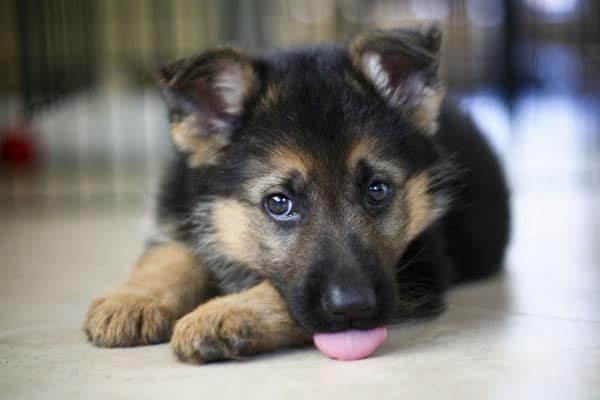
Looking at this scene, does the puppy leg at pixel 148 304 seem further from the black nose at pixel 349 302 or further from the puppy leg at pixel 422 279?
the puppy leg at pixel 422 279

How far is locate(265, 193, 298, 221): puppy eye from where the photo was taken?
2.65 metres

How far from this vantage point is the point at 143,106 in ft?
33.5

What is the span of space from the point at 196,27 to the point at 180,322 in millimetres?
7489

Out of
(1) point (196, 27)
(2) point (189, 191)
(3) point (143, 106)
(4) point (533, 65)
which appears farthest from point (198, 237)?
(3) point (143, 106)

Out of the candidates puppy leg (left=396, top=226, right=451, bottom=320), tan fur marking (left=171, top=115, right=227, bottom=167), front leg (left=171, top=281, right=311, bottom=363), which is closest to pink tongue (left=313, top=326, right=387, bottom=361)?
front leg (left=171, top=281, right=311, bottom=363)

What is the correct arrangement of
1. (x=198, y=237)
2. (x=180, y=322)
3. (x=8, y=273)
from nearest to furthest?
1. (x=180, y=322)
2. (x=198, y=237)
3. (x=8, y=273)

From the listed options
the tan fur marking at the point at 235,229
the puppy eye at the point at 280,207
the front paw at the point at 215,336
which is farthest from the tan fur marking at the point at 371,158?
the front paw at the point at 215,336

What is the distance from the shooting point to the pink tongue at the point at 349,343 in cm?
233

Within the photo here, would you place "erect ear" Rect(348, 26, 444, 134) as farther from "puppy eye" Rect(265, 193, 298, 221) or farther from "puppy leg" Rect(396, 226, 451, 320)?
"puppy eye" Rect(265, 193, 298, 221)

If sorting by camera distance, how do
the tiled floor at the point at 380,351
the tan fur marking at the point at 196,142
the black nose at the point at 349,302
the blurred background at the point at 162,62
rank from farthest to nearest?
the blurred background at the point at 162,62
the tan fur marking at the point at 196,142
the black nose at the point at 349,302
the tiled floor at the point at 380,351

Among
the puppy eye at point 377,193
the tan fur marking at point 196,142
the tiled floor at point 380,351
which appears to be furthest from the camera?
the tan fur marking at point 196,142

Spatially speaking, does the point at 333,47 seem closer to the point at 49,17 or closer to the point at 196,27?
the point at 49,17

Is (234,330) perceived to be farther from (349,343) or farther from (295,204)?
(295,204)

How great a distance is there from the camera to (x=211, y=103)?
9.60ft
